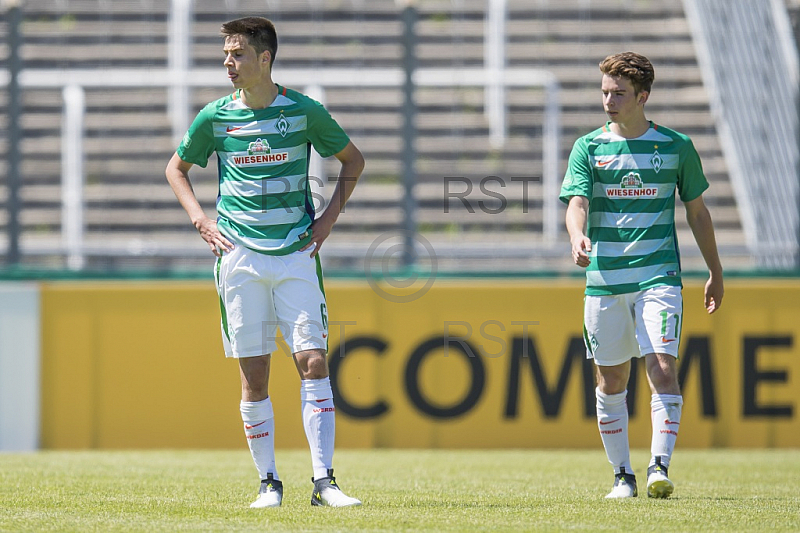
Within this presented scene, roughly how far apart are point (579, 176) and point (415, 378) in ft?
10.3

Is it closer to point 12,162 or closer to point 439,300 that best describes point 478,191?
point 439,300

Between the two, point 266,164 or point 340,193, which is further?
point 340,193

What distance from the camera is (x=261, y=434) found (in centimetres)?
476

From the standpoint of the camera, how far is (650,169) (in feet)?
17.0

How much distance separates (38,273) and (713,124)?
5.03 m

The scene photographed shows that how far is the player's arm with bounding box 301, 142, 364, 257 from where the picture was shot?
4809 mm

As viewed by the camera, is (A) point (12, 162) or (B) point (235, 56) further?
(A) point (12, 162)

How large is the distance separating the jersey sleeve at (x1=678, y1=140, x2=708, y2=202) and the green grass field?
1321 mm

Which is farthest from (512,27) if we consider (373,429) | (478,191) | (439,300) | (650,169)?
(650,169)

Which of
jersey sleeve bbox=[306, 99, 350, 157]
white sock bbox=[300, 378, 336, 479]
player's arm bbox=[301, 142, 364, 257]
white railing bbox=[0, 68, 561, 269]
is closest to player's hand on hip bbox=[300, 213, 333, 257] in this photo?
player's arm bbox=[301, 142, 364, 257]

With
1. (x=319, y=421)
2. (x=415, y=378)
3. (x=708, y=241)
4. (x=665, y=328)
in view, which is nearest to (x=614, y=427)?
(x=665, y=328)

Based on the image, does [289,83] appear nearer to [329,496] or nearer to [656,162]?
[656,162]

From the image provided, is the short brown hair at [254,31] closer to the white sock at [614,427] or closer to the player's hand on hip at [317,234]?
the player's hand on hip at [317,234]

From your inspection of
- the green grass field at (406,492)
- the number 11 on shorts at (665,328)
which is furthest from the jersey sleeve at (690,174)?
the green grass field at (406,492)
